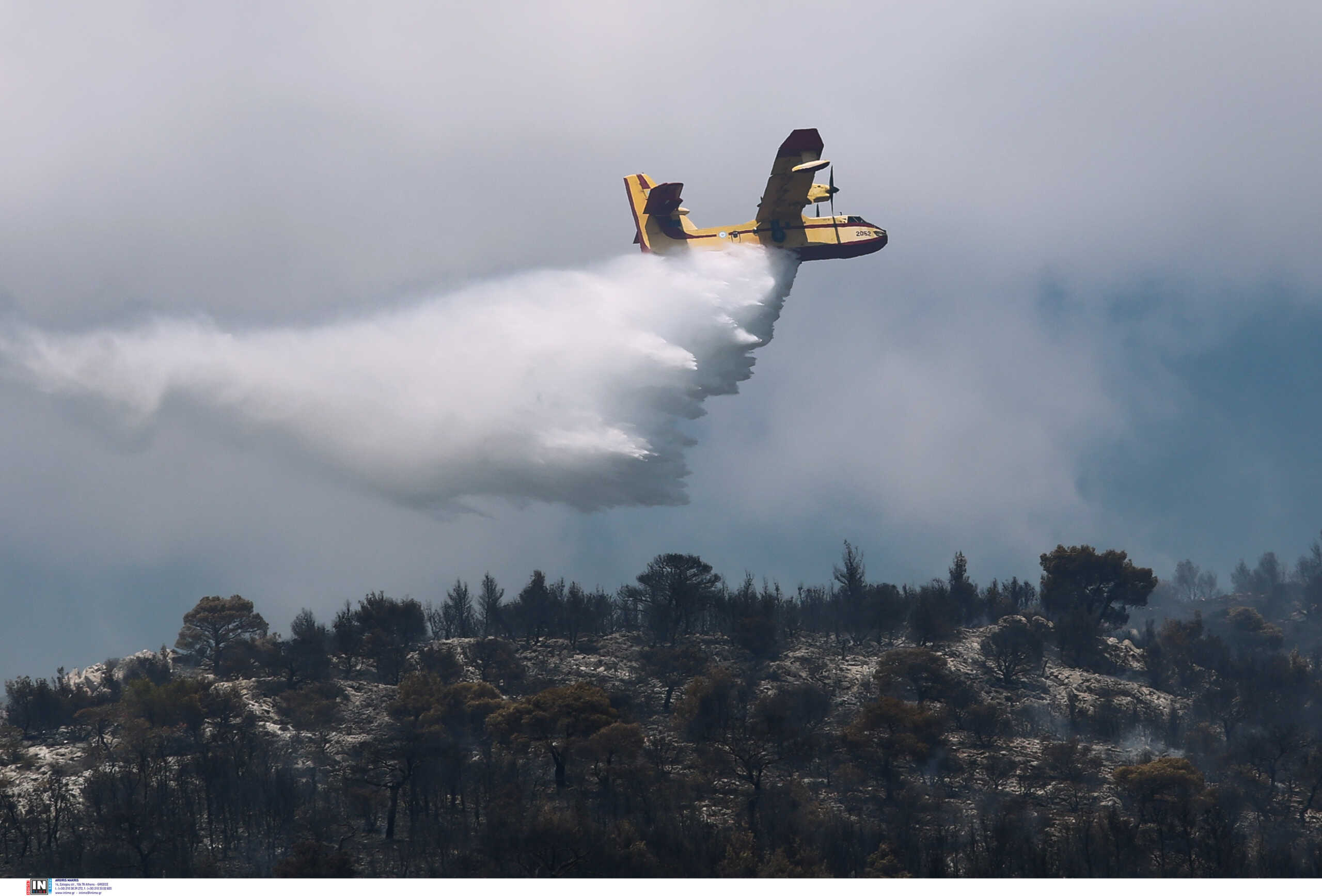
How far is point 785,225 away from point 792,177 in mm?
2580

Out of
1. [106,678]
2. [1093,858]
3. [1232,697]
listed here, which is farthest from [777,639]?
[106,678]

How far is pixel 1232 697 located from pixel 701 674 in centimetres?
3339

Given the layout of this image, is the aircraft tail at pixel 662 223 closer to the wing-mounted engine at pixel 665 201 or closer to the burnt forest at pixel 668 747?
the wing-mounted engine at pixel 665 201

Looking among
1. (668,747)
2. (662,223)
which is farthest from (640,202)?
(668,747)

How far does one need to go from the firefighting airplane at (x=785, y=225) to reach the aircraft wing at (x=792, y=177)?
2 cm

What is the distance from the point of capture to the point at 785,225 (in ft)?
180

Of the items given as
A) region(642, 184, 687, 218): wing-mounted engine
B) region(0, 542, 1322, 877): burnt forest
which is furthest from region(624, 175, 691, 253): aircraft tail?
region(0, 542, 1322, 877): burnt forest

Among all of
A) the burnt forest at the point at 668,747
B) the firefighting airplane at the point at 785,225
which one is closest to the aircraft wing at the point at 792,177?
the firefighting airplane at the point at 785,225

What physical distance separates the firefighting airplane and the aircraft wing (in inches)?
0.9

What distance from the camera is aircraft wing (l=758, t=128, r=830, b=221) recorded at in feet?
170

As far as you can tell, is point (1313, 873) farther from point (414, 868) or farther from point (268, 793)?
point (268, 793)

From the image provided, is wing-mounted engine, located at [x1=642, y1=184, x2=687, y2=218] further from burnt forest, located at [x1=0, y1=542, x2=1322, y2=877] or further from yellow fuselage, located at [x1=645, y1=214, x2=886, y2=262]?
burnt forest, located at [x1=0, y1=542, x2=1322, y2=877]

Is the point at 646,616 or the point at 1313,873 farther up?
the point at 646,616

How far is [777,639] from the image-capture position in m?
83.6
